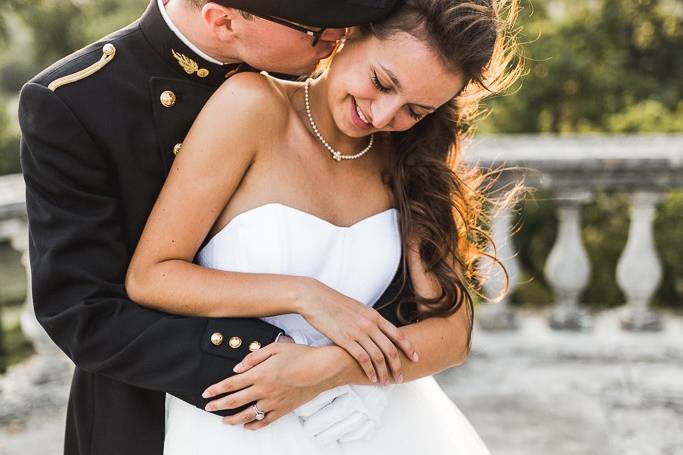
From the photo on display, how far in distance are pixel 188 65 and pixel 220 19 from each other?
0.41ft

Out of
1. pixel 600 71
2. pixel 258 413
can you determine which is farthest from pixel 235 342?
pixel 600 71

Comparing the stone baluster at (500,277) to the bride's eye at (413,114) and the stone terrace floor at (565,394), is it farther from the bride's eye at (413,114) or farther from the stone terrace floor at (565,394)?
the bride's eye at (413,114)

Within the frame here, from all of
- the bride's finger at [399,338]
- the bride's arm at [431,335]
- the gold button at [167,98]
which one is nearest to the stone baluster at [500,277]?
the bride's arm at [431,335]

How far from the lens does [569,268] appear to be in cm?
390

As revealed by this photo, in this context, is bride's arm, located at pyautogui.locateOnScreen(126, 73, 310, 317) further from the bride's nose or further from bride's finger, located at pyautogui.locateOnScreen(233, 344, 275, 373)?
the bride's nose

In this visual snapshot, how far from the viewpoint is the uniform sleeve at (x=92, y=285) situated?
169 cm

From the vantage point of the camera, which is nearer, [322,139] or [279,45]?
[279,45]

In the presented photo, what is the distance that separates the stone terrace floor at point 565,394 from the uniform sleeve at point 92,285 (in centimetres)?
171

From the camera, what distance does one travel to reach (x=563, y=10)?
13531 mm

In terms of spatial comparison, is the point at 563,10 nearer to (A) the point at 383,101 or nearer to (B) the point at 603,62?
(B) the point at 603,62

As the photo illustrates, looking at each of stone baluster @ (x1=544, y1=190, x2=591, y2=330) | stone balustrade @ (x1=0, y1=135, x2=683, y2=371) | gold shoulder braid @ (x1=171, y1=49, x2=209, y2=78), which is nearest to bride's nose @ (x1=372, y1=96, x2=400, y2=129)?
gold shoulder braid @ (x1=171, y1=49, x2=209, y2=78)

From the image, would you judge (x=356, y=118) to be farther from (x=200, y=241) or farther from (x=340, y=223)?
(x=200, y=241)

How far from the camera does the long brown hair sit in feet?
5.93

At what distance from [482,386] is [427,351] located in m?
1.78
